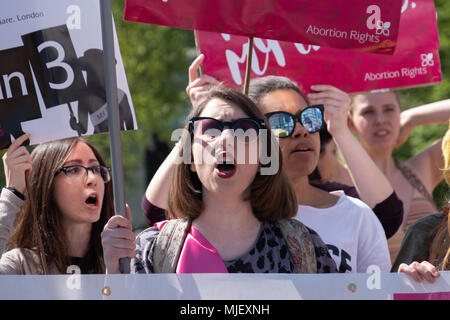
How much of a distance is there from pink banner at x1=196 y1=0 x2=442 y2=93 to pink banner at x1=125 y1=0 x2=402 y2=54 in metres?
0.72

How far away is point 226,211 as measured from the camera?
2.69 meters

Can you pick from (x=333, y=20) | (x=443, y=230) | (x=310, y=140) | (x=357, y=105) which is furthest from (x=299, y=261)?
(x=357, y=105)

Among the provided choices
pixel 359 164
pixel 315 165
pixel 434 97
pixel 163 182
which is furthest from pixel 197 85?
pixel 434 97

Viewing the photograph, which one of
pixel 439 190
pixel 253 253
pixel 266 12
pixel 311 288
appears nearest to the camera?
pixel 311 288

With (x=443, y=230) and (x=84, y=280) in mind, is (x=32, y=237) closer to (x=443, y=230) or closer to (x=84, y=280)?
(x=84, y=280)

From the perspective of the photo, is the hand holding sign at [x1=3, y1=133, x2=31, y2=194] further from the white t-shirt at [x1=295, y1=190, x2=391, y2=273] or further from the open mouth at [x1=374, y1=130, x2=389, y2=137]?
the open mouth at [x1=374, y1=130, x2=389, y2=137]

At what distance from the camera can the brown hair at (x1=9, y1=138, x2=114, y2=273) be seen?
3.30m

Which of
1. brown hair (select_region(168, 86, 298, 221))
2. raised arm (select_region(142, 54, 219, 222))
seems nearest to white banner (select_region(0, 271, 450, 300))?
brown hair (select_region(168, 86, 298, 221))

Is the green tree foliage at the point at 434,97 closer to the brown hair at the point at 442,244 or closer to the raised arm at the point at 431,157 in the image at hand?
the raised arm at the point at 431,157

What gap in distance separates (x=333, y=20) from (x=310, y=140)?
1.53ft

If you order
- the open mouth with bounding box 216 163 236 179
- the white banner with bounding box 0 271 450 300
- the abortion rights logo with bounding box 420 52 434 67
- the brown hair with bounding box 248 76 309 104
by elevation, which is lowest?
the white banner with bounding box 0 271 450 300

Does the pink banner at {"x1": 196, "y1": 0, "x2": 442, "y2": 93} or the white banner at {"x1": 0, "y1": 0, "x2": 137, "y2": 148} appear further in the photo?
the pink banner at {"x1": 196, "y1": 0, "x2": 442, "y2": 93}

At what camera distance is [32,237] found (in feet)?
10.9

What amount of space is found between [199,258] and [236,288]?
0.60 ft
